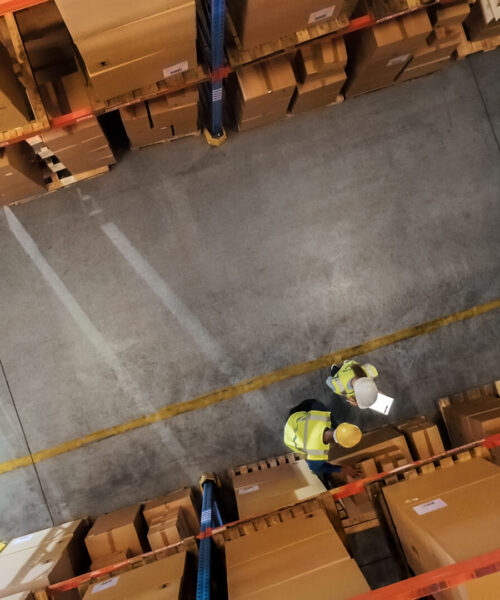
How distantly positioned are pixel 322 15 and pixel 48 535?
20.1 ft

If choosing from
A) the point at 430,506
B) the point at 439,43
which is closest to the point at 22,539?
the point at 430,506

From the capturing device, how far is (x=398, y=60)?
5562 millimetres

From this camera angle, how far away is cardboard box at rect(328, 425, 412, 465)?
534 centimetres

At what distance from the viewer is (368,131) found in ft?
21.0

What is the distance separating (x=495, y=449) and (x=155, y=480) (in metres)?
3.87

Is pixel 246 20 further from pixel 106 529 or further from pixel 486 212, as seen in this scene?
pixel 106 529

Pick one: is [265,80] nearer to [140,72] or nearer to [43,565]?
[140,72]

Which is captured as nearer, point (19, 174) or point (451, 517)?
point (451, 517)

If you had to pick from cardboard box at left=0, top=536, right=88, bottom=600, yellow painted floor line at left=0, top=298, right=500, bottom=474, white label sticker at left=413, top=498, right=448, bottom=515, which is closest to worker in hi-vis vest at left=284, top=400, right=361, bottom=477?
white label sticker at left=413, top=498, right=448, bottom=515

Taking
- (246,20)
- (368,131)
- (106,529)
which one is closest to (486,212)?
(368,131)

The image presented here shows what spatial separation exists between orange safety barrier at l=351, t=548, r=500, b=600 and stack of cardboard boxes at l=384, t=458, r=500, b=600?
5 centimetres

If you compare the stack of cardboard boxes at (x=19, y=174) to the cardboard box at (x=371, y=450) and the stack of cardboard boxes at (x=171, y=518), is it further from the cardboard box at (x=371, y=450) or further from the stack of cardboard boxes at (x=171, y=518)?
the cardboard box at (x=371, y=450)

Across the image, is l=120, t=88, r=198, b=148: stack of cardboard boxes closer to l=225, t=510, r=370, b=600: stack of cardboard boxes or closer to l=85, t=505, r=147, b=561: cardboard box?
l=225, t=510, r=370, b=600: stack of cardboard boxes

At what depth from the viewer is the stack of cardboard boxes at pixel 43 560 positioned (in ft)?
15.1
